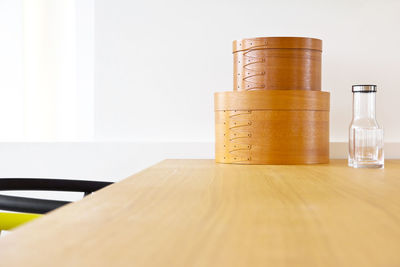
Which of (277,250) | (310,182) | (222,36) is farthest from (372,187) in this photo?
(222,36)

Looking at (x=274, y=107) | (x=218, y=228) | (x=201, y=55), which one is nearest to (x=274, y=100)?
(x=274, y=107)

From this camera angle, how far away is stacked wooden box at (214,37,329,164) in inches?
46.6

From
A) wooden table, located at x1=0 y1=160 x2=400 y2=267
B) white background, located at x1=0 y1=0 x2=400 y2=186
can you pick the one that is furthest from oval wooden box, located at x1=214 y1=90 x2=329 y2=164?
wooden table, located at x1=0 y1=160 x2=400 y2=267

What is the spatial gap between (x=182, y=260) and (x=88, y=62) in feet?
4.90

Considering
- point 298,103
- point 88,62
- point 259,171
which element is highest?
point 88,62

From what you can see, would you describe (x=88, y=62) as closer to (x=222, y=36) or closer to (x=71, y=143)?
(x=71, y=143)

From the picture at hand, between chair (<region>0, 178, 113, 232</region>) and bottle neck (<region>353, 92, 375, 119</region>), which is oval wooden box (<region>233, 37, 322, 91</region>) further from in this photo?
chair (<region>0, 178, 113, 232</region>)

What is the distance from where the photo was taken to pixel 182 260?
1.00 ft

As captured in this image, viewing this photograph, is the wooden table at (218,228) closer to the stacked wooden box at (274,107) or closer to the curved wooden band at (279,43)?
the stacked wooden box at (274,107)

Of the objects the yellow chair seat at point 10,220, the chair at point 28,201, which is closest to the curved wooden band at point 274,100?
the chair at point 28,201

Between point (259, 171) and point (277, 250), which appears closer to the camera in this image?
point (277, 250)

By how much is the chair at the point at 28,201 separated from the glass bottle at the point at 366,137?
22.3 inches

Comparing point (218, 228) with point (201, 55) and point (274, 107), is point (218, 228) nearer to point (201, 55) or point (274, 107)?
point (274, 107)

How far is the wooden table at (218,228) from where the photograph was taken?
0.32m
